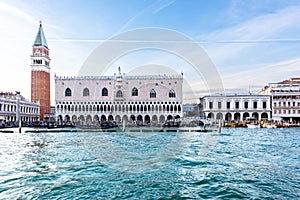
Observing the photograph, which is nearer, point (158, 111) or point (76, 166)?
point (76, 166)

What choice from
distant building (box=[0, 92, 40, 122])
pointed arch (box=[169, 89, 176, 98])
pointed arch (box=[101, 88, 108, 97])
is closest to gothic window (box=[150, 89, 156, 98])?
pointed arch (box=[169, 89, 176, 98])

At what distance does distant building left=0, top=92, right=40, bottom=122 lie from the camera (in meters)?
35.5

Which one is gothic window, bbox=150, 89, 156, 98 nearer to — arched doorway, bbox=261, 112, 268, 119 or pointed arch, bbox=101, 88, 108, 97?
pointed arch, bbox=101, 88, 108, 97

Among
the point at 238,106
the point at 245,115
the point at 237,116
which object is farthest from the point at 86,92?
the point at 245,115

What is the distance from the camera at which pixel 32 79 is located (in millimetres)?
45344

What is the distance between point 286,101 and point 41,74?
39.5 meters

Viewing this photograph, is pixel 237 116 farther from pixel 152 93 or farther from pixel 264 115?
pixel 152 93

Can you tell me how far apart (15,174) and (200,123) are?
33231mm

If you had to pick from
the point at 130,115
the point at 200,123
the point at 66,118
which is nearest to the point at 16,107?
the point at 66,118

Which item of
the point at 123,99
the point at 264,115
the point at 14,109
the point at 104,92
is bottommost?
the point at 264,115

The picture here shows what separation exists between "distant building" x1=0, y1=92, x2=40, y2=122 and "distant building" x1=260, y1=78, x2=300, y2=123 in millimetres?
37164

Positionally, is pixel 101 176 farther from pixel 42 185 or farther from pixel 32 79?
pixel 32 79

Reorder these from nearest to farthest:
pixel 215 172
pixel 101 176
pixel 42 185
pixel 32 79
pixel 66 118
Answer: pixel 42 185
pixel 101 176
pixel 215 172
pixel 66 118
pixel 32 79

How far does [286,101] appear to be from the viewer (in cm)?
3791
